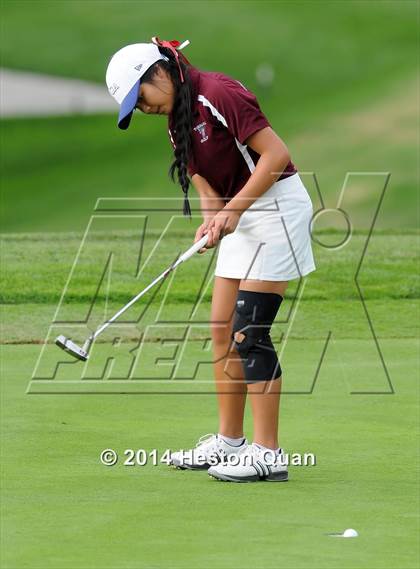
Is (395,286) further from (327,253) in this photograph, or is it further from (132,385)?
(132,385)

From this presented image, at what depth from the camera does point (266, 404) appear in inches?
240

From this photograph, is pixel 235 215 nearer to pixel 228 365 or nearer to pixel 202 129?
pixel 202 129

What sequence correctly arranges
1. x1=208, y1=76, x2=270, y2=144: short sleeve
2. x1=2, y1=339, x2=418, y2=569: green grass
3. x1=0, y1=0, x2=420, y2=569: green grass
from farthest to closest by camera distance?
x1=208, y1=76, x2=270, y2=144: short sleeve
x1=0, y1=0, x2=420, y2=569: green grass
x1=2, y1=339, x2=418, y2=569: green grass

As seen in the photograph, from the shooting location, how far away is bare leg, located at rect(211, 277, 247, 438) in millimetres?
6328

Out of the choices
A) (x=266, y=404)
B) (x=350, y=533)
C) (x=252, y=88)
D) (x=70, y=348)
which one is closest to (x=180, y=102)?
(x=70, y=348)

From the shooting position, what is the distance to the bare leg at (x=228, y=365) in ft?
20.8

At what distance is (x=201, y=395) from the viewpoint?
794 cm

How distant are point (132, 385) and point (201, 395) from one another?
1.40 feet

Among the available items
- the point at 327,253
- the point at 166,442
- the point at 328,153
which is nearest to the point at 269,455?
the point at 166,442

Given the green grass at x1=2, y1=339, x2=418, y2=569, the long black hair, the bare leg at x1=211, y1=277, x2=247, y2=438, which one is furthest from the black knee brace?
the long black hair

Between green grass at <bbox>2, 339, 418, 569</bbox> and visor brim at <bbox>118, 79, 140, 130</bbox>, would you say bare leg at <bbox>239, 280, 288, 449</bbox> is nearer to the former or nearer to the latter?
green grass at <bbox>2, 339, 418, 569</bbox>

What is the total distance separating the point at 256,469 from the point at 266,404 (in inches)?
11.0

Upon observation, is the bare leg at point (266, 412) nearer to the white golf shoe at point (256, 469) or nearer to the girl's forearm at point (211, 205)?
the white golf shoe at point (256, 469)

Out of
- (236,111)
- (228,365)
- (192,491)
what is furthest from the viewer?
(228,365)
